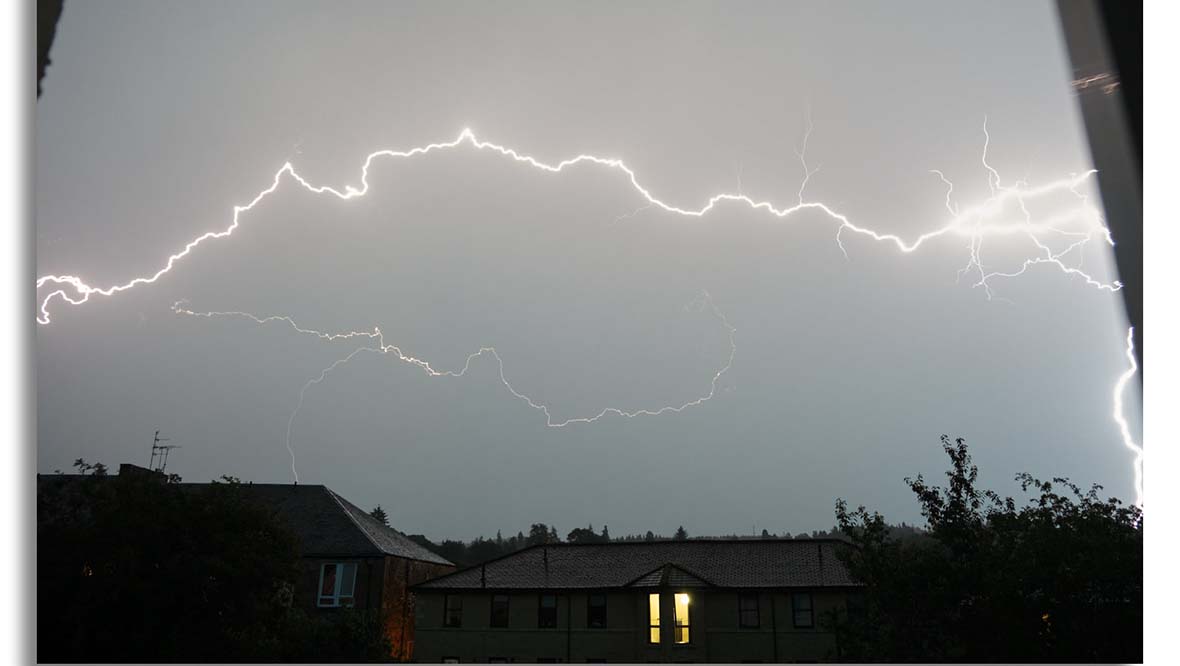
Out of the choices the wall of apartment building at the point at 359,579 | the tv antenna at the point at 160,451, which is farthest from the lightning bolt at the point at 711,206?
the wall of apartment building at the point at 359,579

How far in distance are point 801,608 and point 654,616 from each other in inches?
57.4

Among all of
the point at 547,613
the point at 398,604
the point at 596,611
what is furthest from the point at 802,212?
the point at 398,604

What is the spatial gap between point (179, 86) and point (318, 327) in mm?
1818

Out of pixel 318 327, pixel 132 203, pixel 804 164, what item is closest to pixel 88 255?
pixel 132 203

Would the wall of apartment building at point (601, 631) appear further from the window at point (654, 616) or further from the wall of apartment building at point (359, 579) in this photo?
the wall of apartment building at point (359, 579)

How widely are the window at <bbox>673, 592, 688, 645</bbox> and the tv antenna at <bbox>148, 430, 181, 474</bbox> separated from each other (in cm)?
456

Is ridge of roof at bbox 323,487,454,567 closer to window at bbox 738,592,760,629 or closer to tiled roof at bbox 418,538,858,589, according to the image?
tiled roof at bbox 418,538,858,589

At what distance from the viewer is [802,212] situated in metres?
5.04

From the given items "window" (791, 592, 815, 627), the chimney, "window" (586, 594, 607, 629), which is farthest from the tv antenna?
"window" (791, 592, 815, 627)

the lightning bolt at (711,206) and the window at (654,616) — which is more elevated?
the lightning bolt at (711,206)

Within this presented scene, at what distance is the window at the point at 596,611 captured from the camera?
23.1 feet

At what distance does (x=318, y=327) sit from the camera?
5.45m

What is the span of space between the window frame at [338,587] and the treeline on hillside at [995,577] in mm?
4898

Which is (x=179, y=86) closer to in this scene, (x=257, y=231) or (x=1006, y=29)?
(x=257, y=231)
